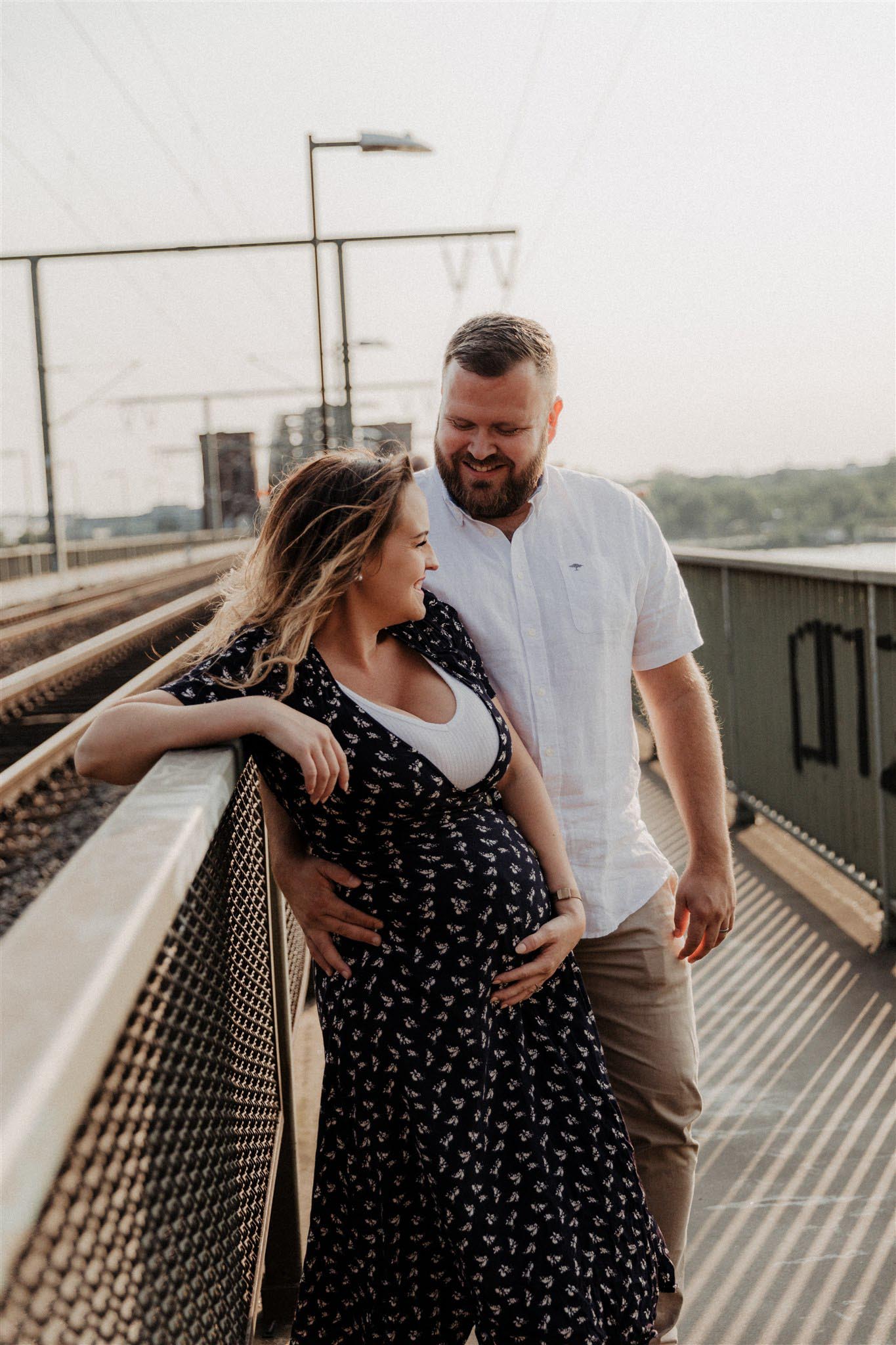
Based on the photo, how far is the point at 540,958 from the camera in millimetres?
2299

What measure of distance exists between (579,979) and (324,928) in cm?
52

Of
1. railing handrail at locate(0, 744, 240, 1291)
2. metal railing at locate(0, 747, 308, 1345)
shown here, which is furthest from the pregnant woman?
railing handrail at locate(0, 744, 240, 1291)

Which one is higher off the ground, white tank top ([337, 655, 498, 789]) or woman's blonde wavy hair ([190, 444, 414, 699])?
woman's blonde wavy hair ([190, 444, 414, 699])

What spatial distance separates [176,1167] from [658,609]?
1.87 m

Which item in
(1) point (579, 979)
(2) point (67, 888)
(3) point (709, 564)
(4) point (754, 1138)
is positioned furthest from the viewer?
(3) point (709, 564)

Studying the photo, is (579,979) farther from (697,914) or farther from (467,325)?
(467,325)

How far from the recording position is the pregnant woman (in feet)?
6.88

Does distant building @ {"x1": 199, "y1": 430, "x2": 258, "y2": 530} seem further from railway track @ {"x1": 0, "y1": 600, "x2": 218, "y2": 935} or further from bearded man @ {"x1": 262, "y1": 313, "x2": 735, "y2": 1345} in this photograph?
bearded man @ {"x1": 262, "y1": 313, "x2": 735, "y2": 1345}

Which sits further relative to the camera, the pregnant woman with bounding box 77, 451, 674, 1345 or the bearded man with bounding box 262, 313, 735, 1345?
the bearded man with bounding box 262, 313, 735, 1345

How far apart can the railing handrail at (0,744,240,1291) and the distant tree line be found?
8.45m

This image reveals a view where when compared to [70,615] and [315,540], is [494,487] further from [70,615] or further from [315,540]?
[70,615]

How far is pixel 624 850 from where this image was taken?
2826 millimetres

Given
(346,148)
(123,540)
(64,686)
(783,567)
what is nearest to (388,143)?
(346,148)

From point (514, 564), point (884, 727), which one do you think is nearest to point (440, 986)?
point (514, 564)
